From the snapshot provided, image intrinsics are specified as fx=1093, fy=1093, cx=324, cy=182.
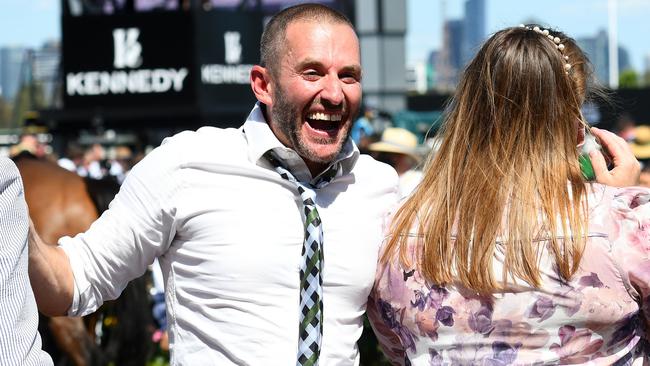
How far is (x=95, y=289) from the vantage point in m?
2.91

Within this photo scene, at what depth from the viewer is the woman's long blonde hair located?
251 cm

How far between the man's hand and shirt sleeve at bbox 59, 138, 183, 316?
43.2 inches

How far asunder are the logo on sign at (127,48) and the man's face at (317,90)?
39.0 ft

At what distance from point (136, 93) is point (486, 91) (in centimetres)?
1253

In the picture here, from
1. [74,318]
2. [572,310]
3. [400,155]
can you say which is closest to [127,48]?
[400,155]

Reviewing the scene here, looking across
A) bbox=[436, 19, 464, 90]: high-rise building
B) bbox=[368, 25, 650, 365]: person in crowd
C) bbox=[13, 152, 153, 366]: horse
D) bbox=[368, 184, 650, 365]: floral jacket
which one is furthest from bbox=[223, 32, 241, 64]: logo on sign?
bbox=[368, 184, 650, 365]: floral jacket

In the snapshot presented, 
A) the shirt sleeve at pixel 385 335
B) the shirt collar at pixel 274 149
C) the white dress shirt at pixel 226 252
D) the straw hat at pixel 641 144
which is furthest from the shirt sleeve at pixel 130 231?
the straw hat at pixel 641 144

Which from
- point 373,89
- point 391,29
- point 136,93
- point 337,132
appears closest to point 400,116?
point 136,93

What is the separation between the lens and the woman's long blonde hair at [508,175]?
98.7 inches

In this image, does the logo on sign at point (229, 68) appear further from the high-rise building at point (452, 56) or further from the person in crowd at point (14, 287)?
the person in crowd at point (14, 287)

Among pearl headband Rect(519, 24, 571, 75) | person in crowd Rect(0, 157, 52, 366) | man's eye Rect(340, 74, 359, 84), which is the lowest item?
person in crowd Rect(0, 157, 52, 366)

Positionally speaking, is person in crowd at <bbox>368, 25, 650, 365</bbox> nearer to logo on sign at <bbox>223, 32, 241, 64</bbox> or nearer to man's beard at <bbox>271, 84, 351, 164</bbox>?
man's beard at <bbox>271, 84, 351, 164</bbox>

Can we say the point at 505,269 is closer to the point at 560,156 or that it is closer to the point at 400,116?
the point at 560,156

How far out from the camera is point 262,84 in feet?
10.4
